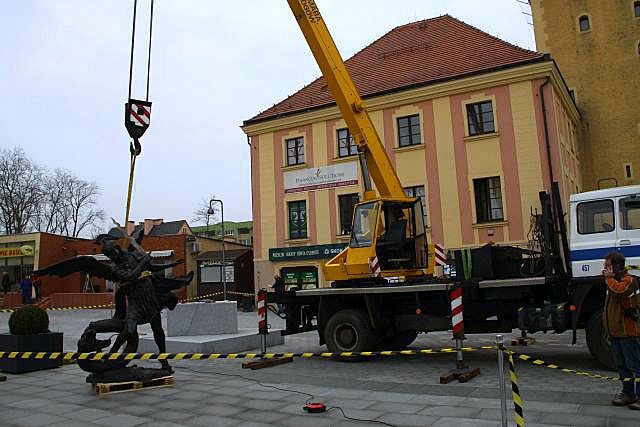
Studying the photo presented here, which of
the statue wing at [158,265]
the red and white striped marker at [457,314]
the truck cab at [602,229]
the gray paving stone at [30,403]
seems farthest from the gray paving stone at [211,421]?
the truck cab at [602,229]

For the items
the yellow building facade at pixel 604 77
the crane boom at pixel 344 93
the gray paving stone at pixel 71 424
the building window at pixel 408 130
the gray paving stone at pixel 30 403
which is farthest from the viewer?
the yellow building facade at pixel 604 77

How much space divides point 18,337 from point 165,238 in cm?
2397

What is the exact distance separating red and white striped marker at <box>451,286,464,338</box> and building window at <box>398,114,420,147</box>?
15.3m

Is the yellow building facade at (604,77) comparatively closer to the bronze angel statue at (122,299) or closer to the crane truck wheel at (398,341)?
the crane truck wheel at (398,341)

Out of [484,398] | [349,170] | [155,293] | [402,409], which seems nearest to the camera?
[402,409]

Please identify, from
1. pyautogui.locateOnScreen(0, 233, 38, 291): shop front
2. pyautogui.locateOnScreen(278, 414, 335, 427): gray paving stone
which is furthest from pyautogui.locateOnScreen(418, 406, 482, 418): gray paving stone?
pyautogui.locateOnScreen(0, 233, 38, 291): shop front

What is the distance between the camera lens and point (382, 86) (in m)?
25.0

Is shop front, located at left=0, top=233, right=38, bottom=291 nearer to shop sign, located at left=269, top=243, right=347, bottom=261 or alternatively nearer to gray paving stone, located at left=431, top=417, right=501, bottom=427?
shop sign, located at left=269, top=243, right=347, bottom=261

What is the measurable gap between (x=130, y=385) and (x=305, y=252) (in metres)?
17.0

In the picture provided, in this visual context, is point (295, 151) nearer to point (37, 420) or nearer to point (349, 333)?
point (349, 333)

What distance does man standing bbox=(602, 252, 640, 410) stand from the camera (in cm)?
640

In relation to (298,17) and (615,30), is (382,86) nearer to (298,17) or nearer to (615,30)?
(298,17)

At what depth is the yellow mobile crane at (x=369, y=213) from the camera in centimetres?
1164

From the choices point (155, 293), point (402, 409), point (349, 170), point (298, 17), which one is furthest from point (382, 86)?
point (402, 409)
